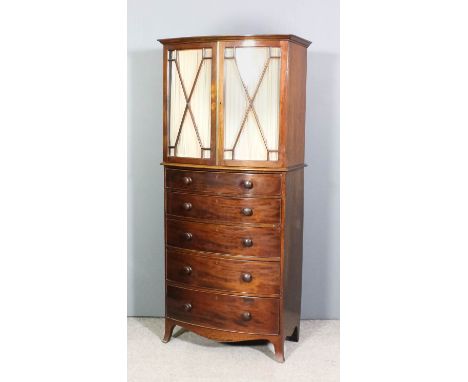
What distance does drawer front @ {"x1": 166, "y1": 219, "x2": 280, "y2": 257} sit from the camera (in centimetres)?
319

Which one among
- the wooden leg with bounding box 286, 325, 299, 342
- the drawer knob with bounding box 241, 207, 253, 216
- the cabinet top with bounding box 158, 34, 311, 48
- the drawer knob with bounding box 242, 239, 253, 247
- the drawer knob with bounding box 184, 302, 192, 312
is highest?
the cabinet top with bounding box 158, 34, 311, 48

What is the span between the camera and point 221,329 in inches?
130

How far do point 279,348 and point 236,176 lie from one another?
0.94 meters

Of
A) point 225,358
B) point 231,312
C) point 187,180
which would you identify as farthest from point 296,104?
point 225,358

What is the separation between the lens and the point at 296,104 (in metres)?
3.31

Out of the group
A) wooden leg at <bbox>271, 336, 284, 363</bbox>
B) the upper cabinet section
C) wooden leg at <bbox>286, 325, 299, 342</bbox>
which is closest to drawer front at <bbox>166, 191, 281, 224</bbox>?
the upper cabinet section

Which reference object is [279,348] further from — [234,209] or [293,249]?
[234,209]

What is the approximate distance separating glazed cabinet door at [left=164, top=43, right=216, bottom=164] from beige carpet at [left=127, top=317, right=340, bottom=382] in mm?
1057

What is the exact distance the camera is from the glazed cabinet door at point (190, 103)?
3.22 metres

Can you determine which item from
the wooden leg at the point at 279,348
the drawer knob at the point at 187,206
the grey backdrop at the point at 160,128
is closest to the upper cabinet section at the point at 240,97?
the drawer knob at the point at 187,206

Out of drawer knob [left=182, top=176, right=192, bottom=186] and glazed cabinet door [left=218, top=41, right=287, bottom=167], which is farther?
drawer knob [left=182, top=176, right=192, bottom=186]

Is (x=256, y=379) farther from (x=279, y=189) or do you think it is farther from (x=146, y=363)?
(x=279, y=189)

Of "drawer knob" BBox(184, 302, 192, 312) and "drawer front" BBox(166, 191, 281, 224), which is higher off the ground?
"drawer front" BBox(166, 191, 281, 224)

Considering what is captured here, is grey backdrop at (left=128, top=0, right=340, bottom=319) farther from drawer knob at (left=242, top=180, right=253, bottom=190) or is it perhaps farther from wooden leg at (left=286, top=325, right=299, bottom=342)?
drawer knob at (left=242, top=180, right=253, bottom=190)
